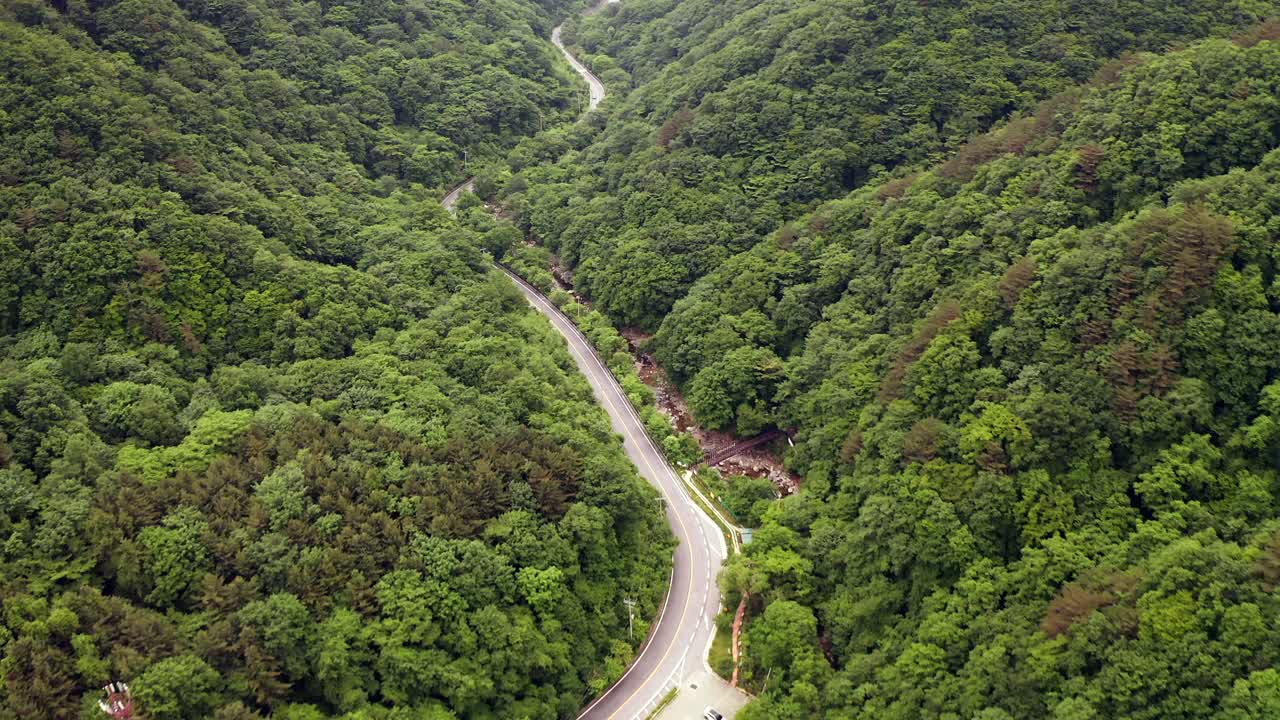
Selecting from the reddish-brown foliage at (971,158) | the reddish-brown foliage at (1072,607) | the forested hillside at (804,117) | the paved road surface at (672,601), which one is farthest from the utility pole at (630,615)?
the reddish-brown foliage at (971,158)

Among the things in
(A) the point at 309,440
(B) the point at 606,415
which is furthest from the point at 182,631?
(B) the point at 606,415

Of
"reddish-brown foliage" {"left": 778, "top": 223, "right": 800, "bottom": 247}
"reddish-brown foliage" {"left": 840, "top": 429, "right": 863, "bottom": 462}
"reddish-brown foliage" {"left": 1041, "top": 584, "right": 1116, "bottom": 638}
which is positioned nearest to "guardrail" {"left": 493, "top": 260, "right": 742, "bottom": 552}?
"reddish-brown foliage" {"left": 840, "top": 429, "right": 863, "bottom": 462}

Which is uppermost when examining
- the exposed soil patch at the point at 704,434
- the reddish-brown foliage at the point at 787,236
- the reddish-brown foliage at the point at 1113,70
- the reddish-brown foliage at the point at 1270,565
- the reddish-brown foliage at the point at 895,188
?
the reddish-brown foliage at the point at 1113,70

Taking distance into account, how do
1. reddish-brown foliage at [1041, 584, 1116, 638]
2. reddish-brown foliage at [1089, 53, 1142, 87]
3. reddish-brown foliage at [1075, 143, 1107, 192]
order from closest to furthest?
reddish-brown foliage at [1041, 584, 1116, 638] → reddish-brown foliage at [1075, 143, 1107, 192] → reddish-brown foliage at [1089, 53, 1142, 87]

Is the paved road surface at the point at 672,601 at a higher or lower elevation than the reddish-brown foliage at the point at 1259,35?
lower

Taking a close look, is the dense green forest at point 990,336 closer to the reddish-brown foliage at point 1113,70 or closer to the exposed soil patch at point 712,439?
the reddish-brown foliage at point 1113,70

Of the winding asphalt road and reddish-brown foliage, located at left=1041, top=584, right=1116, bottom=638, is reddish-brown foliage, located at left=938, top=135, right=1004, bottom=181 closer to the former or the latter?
the winding asphalt road

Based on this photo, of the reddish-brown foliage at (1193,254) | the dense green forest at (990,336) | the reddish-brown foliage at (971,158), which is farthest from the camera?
the reddish-brown foliage at (971,158)
